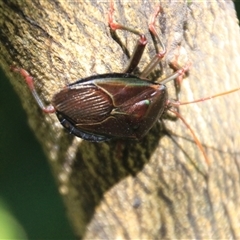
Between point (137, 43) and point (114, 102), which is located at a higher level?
point (137, 43)

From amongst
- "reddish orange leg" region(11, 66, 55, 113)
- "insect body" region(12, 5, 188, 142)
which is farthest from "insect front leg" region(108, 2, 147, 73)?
"reddish orange leg" region(11, 66, 55, 113)

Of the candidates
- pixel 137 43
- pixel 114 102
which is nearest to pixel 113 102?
pixel 114 102

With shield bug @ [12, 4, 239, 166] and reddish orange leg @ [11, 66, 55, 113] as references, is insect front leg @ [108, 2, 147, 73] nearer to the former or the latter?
shield bug @ [12, 4, 239, 166]

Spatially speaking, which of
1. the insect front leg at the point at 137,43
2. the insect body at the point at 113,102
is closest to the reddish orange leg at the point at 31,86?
the insect body at the point at 113,102

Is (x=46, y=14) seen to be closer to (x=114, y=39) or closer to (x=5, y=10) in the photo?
(x=5, y=10)

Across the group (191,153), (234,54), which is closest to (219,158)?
(191,153)

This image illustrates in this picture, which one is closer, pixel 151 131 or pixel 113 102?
pixel 113 102

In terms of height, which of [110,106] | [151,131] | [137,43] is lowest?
[151,131]

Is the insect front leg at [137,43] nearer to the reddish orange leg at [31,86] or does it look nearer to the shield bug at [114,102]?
the shield bug at [114,102]

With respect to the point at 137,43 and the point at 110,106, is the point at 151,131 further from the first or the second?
the point at 137,43
